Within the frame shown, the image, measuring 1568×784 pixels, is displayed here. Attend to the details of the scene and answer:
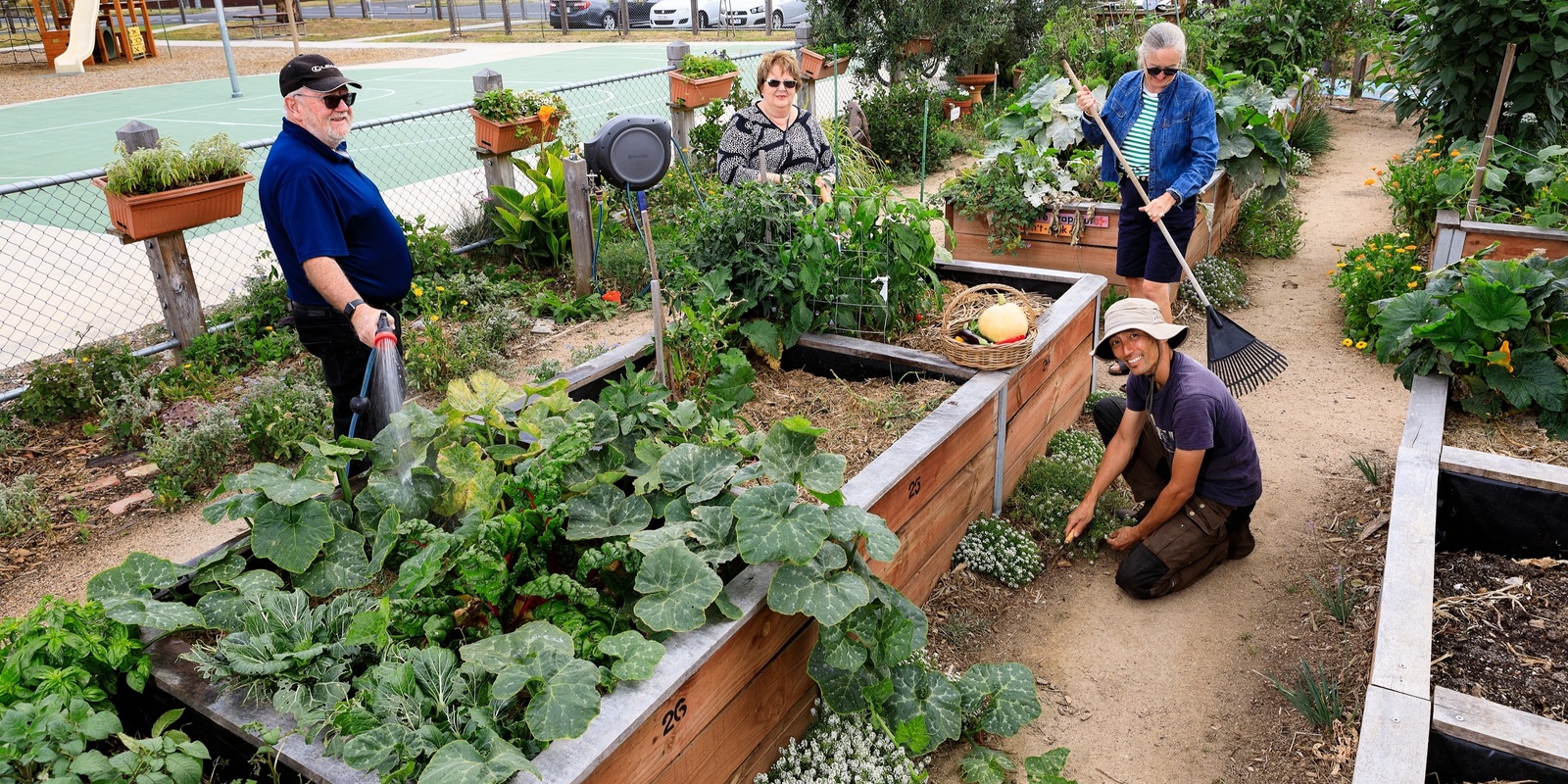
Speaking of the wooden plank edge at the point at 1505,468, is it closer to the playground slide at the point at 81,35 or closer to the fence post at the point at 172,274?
the fence post at the point at 172,274

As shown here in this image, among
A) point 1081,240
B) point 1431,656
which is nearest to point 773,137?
point 1081,240

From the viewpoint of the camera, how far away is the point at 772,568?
2.60m

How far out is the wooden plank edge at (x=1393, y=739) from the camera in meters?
2.07

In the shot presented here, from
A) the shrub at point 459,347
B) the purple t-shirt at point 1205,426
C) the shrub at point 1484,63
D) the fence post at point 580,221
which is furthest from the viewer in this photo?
the fence post at point 580,221

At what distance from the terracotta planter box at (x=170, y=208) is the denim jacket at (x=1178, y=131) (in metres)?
4.48

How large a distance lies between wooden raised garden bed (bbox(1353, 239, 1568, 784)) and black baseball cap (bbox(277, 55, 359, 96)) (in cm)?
335

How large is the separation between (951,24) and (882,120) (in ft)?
6.69

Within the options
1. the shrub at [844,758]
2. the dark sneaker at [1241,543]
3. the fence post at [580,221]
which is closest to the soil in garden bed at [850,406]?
the shrub at [844,758]

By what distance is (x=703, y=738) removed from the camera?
234 cm

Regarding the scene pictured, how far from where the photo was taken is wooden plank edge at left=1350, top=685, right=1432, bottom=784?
6.78ft

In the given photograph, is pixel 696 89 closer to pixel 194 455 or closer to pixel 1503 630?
pixel 194 455

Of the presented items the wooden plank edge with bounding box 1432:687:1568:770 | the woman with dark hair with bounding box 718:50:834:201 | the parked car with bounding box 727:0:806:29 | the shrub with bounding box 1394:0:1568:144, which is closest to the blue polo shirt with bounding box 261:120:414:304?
the woman with dark hair with bounding box 718:50:834:201

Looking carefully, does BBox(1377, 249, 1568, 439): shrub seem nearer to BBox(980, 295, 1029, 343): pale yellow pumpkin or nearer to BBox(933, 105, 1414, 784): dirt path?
BBox(933, 105, 1414, 784): dirt path

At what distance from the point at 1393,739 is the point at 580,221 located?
5121mm
